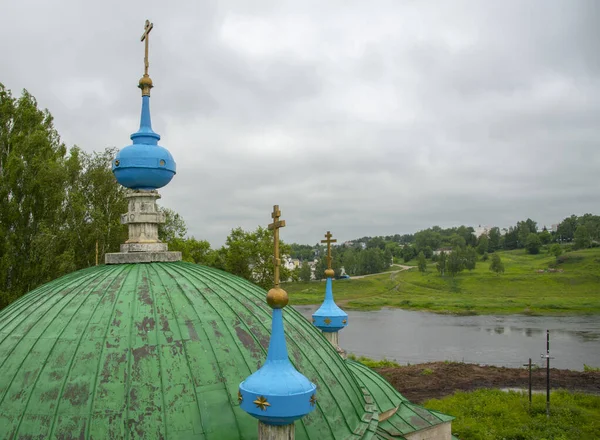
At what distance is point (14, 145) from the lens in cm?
2269

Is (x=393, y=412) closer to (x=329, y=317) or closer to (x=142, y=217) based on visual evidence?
(x=329, y=317)

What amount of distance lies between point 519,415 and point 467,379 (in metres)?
7.71

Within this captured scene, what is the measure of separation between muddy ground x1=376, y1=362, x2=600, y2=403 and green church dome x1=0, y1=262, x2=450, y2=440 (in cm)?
2423

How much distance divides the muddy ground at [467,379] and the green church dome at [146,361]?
79.5 feet

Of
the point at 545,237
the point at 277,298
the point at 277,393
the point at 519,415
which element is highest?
the point at 545,237

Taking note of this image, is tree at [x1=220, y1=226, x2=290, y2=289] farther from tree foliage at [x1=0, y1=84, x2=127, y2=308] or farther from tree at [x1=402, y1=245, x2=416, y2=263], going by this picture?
tree at [x1=402, y1=245, x2=416, y2=263]

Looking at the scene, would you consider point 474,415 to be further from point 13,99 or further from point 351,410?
point 13,99

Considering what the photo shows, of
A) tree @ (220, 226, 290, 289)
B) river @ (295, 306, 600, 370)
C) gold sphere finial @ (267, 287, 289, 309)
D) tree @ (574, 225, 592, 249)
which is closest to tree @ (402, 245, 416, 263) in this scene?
tree @ (574, 225, 592, 249)

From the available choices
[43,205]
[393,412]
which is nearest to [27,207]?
[43,205]

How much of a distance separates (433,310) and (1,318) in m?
64.1

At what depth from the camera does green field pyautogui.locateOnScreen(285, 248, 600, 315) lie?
65.9 metres

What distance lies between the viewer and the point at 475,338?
49000 millimetres

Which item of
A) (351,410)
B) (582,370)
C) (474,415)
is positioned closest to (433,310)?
(582,370)

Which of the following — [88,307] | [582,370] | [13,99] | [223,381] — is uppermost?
[13,99]
